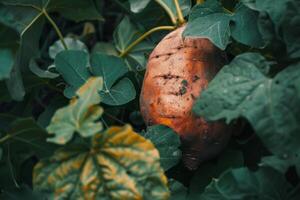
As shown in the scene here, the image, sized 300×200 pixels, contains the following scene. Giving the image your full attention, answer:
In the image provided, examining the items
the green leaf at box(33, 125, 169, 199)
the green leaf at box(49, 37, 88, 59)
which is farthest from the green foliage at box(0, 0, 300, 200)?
the green leaf at box(49, 37, 88, 59)

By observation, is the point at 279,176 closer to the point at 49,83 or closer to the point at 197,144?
the point at 197,144

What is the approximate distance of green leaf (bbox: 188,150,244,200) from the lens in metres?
Result: 1.16

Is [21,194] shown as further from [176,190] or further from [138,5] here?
[138,5]

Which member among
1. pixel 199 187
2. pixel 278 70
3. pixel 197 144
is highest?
pixel 278 70

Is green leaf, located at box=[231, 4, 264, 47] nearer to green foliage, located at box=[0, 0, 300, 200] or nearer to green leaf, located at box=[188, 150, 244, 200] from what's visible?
green foliage, located at box=[0, 0, 300, 200]

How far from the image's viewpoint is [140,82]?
4.34 ft

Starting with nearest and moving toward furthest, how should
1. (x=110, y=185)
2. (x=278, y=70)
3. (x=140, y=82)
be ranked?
(x=110, y=185) → (x=278, y=70) → (x=140, y=82)

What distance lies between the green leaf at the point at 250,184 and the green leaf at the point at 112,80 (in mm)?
305

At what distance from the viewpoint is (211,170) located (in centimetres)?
118

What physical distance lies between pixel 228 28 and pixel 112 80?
0.27m

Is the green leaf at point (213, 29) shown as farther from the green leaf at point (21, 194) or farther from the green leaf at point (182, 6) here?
the green leaf at point (21, 194)

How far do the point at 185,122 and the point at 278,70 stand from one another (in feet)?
0.63

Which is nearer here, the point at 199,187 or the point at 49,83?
the point at 199,187

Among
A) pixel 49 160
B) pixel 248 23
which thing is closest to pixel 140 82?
pixel 248 23
